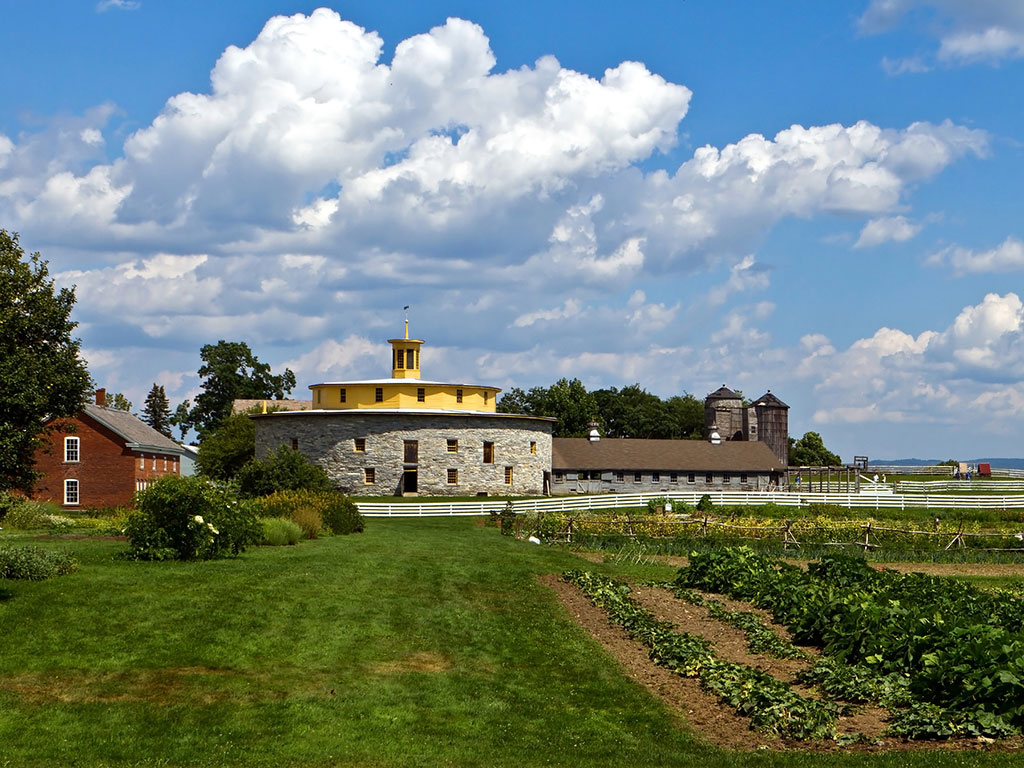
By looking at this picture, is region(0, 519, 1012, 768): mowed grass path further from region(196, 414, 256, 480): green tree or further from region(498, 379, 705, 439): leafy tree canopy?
region(498, 379, 705, 439): leafy tree canopy

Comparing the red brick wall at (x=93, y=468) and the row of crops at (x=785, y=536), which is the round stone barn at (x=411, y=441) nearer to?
the red brick wall at (x=93, y=468)

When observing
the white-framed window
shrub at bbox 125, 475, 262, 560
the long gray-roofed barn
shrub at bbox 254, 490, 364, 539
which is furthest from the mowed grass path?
the long gray-roofed barn

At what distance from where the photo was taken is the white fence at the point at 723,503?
179ft

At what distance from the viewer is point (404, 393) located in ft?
242

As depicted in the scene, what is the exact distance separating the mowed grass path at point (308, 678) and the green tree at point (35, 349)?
482cm

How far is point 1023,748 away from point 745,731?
3.18 meters

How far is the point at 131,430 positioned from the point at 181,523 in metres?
45.6

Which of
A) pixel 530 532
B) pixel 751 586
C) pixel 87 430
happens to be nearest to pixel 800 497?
pixel 530 532

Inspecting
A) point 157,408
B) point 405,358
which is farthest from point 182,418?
point 405,358

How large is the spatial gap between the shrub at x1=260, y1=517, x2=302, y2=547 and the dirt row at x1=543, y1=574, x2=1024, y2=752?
30.8 feet

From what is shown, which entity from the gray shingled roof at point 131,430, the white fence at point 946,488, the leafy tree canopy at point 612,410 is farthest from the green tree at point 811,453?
the gray shingled roof at point 131,430

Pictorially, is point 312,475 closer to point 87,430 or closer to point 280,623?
point 87,430

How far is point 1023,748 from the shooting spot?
1163 cm

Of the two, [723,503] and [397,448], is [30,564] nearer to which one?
[723,503]
